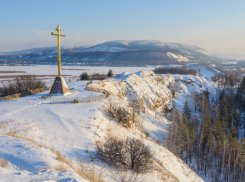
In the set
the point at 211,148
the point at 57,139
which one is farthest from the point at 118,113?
the point at 211,148

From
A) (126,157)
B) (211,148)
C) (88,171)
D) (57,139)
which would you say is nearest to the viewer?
(88,171)

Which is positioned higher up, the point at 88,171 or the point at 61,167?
the point at 61,167

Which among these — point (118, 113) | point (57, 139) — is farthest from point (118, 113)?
point (57, 139)

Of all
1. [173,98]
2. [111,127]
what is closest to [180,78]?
[173,98]

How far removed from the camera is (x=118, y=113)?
61.0 ft

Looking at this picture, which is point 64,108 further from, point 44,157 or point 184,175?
point 184,175

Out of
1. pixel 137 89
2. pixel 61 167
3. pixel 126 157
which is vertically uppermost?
pixel 61 167

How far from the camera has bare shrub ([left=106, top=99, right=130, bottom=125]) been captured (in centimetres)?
1831

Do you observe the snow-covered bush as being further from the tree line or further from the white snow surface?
the tree line

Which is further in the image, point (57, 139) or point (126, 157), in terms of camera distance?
point (57, 139)

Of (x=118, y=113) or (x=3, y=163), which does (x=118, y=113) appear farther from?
(x=3, y=163)

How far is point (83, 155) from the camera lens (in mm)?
10102

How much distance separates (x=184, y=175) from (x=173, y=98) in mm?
49303

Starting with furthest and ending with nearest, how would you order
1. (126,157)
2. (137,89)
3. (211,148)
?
(137,89)
(211,148)
(126,157)
